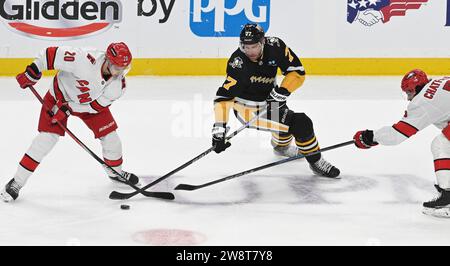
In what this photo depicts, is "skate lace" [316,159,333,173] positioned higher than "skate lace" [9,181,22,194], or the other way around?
"skate lace" [9,181,22,194]

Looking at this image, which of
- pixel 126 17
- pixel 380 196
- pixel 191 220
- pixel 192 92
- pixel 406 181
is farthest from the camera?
pixel 126 17

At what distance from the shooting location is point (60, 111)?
420 cm

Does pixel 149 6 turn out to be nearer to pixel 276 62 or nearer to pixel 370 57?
pixel 370 57

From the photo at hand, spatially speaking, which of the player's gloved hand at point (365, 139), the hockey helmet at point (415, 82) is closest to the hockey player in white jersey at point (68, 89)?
the player's gloved hand at point (365, 139)

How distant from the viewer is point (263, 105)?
4809mm

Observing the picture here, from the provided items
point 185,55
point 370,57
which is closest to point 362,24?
point 370,57

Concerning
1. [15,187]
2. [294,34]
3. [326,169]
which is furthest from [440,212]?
[294,34]

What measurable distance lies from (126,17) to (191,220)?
3729mm

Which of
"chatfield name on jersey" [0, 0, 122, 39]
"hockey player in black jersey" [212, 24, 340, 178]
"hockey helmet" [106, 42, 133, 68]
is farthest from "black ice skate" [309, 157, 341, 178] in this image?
"chatfield name on jersey" [0, 0, 122, 39]

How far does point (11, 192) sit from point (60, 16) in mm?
3339

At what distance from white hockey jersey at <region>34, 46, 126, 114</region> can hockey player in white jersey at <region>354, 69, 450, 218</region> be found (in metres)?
1.45

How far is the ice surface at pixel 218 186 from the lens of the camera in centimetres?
375

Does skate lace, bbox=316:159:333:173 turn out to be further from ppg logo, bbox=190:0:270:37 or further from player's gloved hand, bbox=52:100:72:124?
ppg logo, bbox=190:0:270:37

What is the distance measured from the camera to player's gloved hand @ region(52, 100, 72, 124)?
13.7 ft
